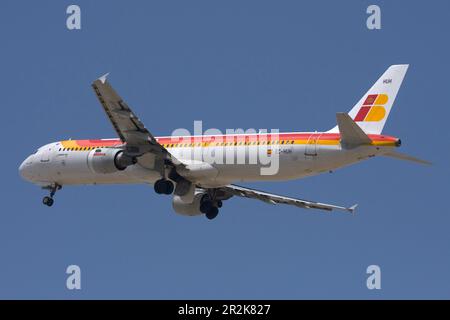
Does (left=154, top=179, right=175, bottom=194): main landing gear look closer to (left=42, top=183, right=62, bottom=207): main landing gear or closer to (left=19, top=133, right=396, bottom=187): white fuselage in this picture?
(left=19, top=133, right=396, bottom=187): white fuselage

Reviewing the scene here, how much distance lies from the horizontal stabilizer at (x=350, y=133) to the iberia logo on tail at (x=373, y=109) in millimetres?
2480

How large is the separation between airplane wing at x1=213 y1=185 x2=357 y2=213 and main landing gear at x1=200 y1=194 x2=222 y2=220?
0.86 metres

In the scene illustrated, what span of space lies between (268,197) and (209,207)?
367 centimetres

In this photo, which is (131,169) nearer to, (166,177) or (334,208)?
(166,177)

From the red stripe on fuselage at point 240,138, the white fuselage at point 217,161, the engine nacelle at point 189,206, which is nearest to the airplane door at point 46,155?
the white fuselage at point 217,161

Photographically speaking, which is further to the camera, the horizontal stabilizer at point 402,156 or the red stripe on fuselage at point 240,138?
the red stripe on fuselage at point 240,138

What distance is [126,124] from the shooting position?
52.2 m

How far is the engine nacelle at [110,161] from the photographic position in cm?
5300

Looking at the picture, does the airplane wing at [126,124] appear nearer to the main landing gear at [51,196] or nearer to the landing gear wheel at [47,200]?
the main landing gear at [51,196]

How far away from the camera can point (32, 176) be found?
59375mm

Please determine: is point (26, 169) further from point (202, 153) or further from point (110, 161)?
point (202, 153)

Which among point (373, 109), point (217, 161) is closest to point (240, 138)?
point (217, 161)

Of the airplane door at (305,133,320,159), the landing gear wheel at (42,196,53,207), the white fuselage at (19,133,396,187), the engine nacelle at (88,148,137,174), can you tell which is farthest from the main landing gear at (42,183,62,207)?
the airplane door at (305,133,320,159)

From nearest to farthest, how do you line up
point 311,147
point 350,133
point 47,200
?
point 350,133 → point 311,147 → point 47,200
